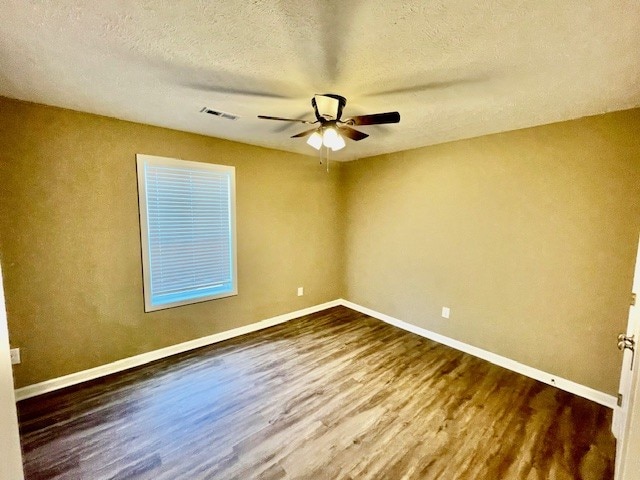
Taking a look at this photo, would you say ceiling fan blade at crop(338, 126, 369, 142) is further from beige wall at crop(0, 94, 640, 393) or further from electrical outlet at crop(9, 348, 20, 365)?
electrical outlet at crop(9, 348, 20, 365)

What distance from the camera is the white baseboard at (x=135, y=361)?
89.9 inches

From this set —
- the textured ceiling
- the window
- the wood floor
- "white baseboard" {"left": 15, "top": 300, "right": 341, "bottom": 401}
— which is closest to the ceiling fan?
the textured ceiling

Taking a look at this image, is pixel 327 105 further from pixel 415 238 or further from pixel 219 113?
pixel 415 238

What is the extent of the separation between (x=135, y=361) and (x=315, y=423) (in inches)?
76.9

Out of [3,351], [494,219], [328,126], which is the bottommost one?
[3,351]

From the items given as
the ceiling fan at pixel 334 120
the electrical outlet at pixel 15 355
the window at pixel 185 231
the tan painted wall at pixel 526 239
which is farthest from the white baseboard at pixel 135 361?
the ceiling fan at pixel 334 120

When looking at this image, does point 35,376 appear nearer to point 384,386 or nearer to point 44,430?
point 44,430

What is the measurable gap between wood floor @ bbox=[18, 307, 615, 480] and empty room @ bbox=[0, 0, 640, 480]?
17 mm

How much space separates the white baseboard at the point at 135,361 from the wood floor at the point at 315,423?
91mm

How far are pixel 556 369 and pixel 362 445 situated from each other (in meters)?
1.99

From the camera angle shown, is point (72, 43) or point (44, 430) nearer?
point (72, 43)

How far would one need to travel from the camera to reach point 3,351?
648mm

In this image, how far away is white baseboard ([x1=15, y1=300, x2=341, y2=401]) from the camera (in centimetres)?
228

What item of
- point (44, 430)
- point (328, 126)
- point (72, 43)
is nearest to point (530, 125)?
point (328, 126)
